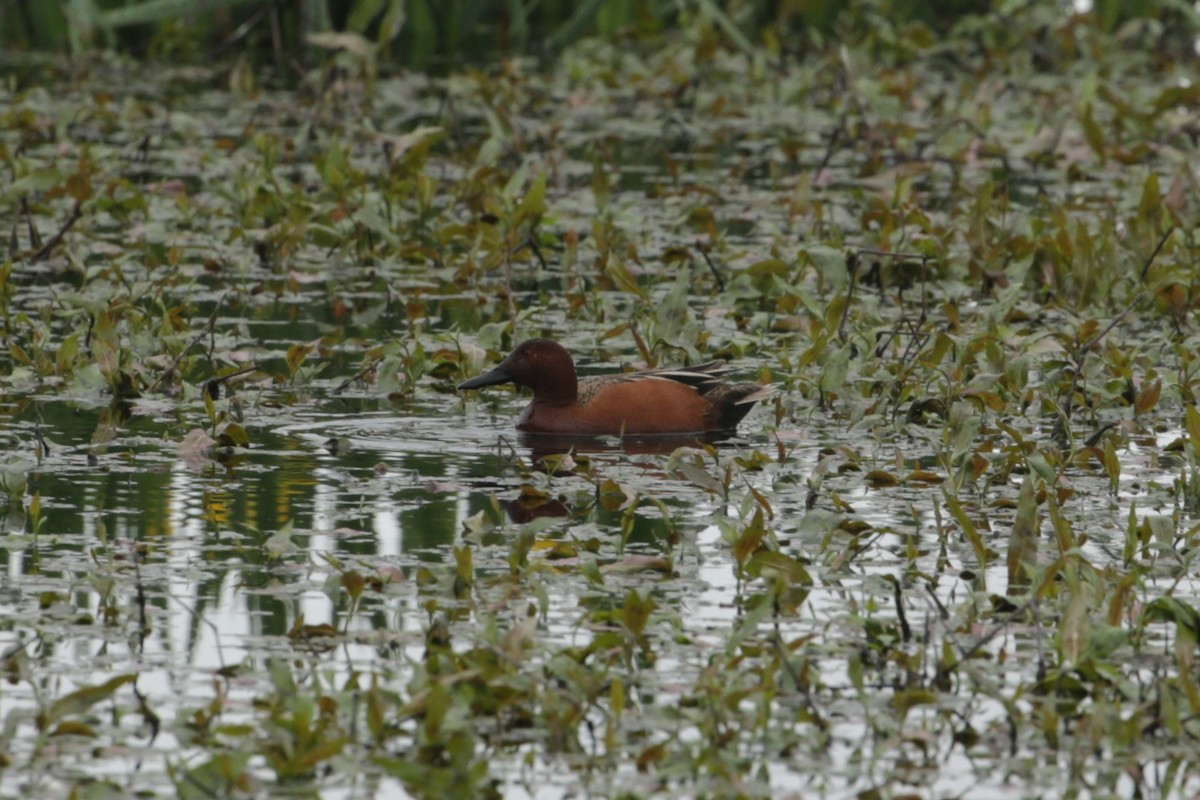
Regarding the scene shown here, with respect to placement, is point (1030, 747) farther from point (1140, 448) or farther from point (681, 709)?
point (1140, 448)

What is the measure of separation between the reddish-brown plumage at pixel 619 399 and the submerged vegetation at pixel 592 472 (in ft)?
0.47

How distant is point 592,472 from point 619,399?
36.0 inches

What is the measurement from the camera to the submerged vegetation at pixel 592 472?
15.8 ft

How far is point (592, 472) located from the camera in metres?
7.50

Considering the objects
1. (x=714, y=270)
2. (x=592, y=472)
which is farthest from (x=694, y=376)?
(x=714, y=270)

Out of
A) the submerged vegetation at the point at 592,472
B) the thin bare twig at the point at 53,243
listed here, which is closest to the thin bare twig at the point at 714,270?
the submerged vegetation at the point at 592,472

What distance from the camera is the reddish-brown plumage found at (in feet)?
27.4

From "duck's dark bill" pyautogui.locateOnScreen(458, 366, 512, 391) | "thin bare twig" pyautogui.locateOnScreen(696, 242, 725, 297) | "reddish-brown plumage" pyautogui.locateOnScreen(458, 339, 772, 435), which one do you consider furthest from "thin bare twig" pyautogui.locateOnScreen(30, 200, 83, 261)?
"reddish-brown plumage" pyautogui.locateOnScreen(458, 339, 772, 435)

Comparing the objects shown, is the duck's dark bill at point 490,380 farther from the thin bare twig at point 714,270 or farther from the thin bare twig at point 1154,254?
the thin bare twig at point 1154,254

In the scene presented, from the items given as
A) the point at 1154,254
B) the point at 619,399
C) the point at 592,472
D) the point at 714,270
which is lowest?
the point at 592,472

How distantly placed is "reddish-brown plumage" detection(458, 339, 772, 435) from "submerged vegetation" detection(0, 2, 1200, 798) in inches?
5.7

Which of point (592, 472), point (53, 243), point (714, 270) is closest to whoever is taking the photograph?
point (592, 472)

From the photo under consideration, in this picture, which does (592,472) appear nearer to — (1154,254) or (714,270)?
(714,270)

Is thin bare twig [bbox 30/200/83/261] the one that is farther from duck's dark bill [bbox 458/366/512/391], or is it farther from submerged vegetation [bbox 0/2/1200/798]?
duck's dark bill [bbox 458/366/512/391]
